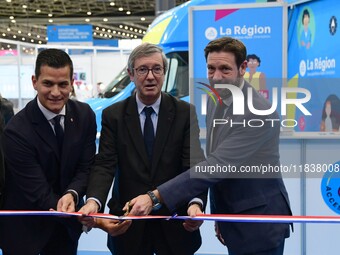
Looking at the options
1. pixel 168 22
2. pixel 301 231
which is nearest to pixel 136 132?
pixel 301 231

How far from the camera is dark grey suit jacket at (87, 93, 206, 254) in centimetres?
337

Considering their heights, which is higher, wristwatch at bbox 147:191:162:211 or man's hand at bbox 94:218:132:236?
wristwatch at bbox 147:191:162:211

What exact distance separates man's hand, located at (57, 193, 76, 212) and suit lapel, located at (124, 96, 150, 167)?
42 cm

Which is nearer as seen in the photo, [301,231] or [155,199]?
[155,199]

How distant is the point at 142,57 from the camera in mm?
3342

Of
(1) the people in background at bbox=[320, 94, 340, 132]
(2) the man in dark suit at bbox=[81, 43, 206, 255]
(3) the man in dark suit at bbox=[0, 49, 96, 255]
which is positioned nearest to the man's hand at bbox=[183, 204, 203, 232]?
(2) the man in dark suit at bbox=[81, 43, 206, 255]

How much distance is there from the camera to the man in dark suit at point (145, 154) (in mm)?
3355

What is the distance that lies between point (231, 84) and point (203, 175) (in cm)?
46

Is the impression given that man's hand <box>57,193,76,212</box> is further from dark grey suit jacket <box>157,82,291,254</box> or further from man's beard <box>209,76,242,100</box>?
man's beard <box>209,76,242,100</box>

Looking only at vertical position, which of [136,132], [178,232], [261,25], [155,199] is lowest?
[178,232]

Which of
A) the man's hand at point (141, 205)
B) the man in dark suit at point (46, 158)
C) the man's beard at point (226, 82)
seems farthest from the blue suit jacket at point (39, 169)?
the man's beard at point (226, 82)

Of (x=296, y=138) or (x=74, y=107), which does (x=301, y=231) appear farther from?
(x=74, y=107)

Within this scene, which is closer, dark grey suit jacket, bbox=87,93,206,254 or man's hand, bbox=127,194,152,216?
man's hand, bbox=127,194,152,216

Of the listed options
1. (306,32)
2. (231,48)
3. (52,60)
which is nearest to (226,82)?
(231,48)
